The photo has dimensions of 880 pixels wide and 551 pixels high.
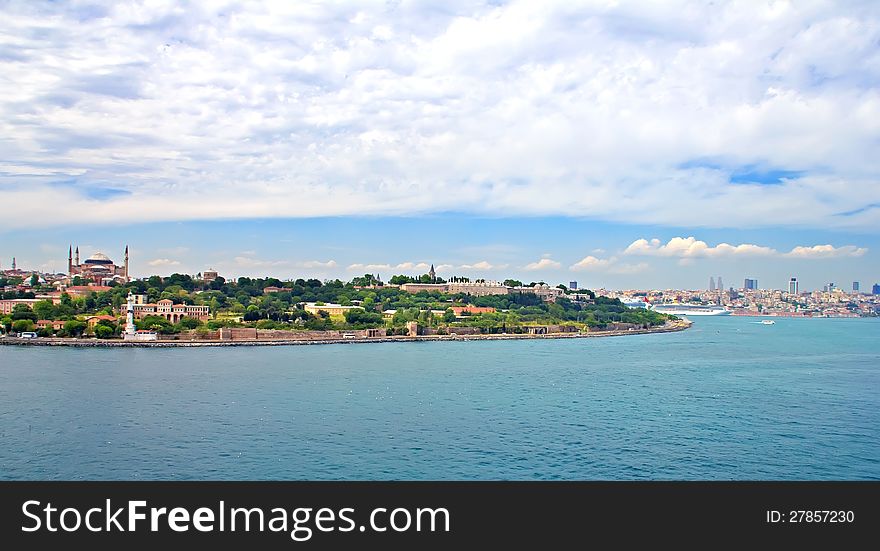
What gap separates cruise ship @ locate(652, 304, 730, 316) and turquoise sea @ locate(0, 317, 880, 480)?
43.1 metres

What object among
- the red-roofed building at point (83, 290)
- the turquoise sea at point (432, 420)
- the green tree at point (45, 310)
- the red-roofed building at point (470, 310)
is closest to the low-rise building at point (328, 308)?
the red-roofed building at point (470, 310)

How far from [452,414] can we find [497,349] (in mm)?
11770

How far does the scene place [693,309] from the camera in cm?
5922

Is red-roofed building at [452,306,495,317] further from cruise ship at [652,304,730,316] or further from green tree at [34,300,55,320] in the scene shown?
cruise ship at [652,304,730,316]

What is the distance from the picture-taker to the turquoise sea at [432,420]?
262 inches

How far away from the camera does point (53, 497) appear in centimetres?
375

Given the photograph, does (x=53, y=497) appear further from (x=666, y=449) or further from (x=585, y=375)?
(x=585, y=375)

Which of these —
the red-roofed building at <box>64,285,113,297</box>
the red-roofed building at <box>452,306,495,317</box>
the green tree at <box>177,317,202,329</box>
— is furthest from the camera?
the red-roofed building at <box>452,306,495,317</box>

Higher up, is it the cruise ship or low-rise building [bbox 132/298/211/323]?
low-rise building [bbox 132/298/211/323]

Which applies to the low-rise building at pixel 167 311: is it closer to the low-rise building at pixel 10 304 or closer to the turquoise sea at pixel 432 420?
the low-rise building at pixel 10 304

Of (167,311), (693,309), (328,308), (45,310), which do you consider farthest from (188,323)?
(693,309)

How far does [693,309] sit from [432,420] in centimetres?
5445

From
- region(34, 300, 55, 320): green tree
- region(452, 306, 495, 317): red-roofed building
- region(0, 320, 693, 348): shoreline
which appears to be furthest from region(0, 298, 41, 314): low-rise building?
region(452, 306, 495, 317): red-roofed building

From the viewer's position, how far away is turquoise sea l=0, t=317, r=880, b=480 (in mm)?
6652
